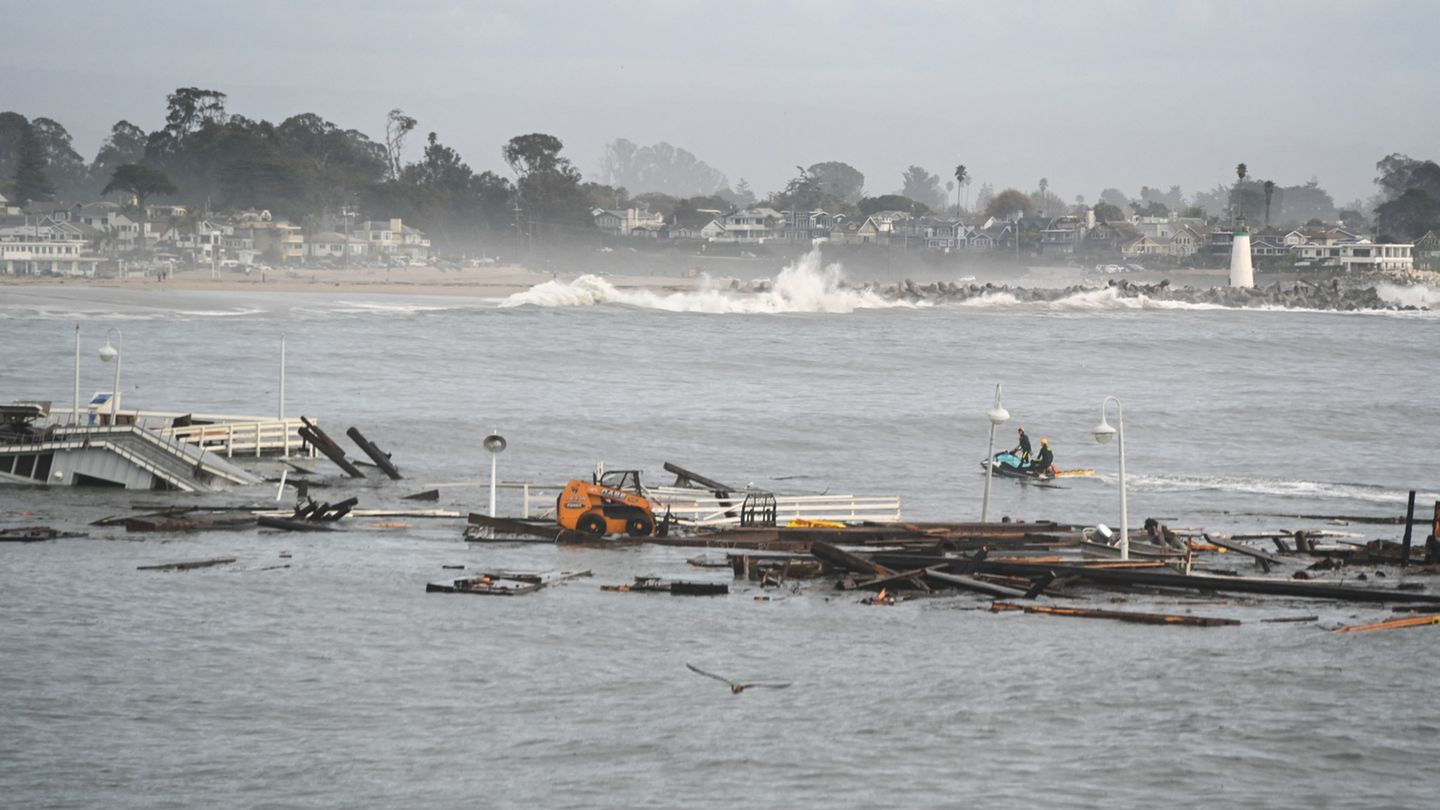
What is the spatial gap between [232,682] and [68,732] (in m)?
2.28

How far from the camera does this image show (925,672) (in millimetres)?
19766

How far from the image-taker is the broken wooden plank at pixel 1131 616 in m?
22.0

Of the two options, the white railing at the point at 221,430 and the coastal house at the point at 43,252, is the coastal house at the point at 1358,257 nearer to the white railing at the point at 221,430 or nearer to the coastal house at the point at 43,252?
the coastal house at the point at 43,252

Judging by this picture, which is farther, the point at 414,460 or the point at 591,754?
the point at 414,460

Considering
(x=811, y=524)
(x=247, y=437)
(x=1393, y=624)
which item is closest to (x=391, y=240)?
(x=247, y=437)

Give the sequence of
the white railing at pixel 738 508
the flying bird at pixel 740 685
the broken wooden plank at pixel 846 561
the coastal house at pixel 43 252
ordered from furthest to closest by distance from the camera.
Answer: the coastal house at pixel 43 252, the white railing at pixel 738 508, the broken wooden plank at pixel 846 561, the flying bird at pixel 740 685

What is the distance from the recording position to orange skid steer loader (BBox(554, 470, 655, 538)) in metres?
27.4

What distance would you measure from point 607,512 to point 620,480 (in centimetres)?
101

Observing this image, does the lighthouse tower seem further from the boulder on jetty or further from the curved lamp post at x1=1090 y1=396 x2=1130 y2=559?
the curved lamp post at x1=1090 y1=396 x2=1130 y2=559

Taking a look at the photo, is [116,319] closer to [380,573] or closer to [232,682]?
[380,573]

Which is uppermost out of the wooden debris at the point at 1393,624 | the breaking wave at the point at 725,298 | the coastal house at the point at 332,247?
the coastal house at the point at 332,247

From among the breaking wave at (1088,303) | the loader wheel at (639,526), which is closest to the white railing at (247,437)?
the loader wheel at (639,526)

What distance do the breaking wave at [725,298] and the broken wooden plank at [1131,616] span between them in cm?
9537

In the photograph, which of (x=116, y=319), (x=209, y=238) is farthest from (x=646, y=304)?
(x=209, y=238)
